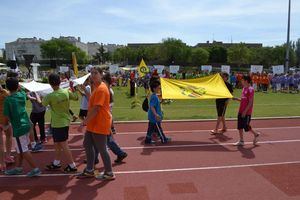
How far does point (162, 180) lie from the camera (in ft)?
22.4

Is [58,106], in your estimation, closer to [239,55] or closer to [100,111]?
[100,111]

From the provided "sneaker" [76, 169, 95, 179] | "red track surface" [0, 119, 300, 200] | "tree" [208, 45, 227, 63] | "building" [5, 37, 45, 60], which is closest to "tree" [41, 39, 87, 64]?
"building" [5, 37, 45, 60]

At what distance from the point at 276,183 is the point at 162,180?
6.78 ft

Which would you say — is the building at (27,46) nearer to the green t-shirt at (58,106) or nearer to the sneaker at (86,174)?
the green t-shirt at (58,106)

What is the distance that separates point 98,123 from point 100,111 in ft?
0.71

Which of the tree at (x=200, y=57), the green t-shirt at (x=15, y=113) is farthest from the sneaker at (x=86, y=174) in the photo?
the tree at (x=200, y=57)

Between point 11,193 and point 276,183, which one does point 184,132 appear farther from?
point 11,193

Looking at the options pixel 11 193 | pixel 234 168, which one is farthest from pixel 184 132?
pixel 11 193

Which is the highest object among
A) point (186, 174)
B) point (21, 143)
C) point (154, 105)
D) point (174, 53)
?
point (174, 53)

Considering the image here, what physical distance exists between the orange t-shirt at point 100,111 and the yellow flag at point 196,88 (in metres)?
3.78

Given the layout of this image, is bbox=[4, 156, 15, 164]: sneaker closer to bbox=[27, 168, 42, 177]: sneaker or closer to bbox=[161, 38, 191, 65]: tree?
bbox=[27, 168, 42, 177]: sneaker

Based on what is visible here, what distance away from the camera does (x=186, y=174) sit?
7191mm

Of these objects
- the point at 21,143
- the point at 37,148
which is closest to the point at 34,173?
the point at 21,143

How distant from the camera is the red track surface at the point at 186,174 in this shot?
6184mm
